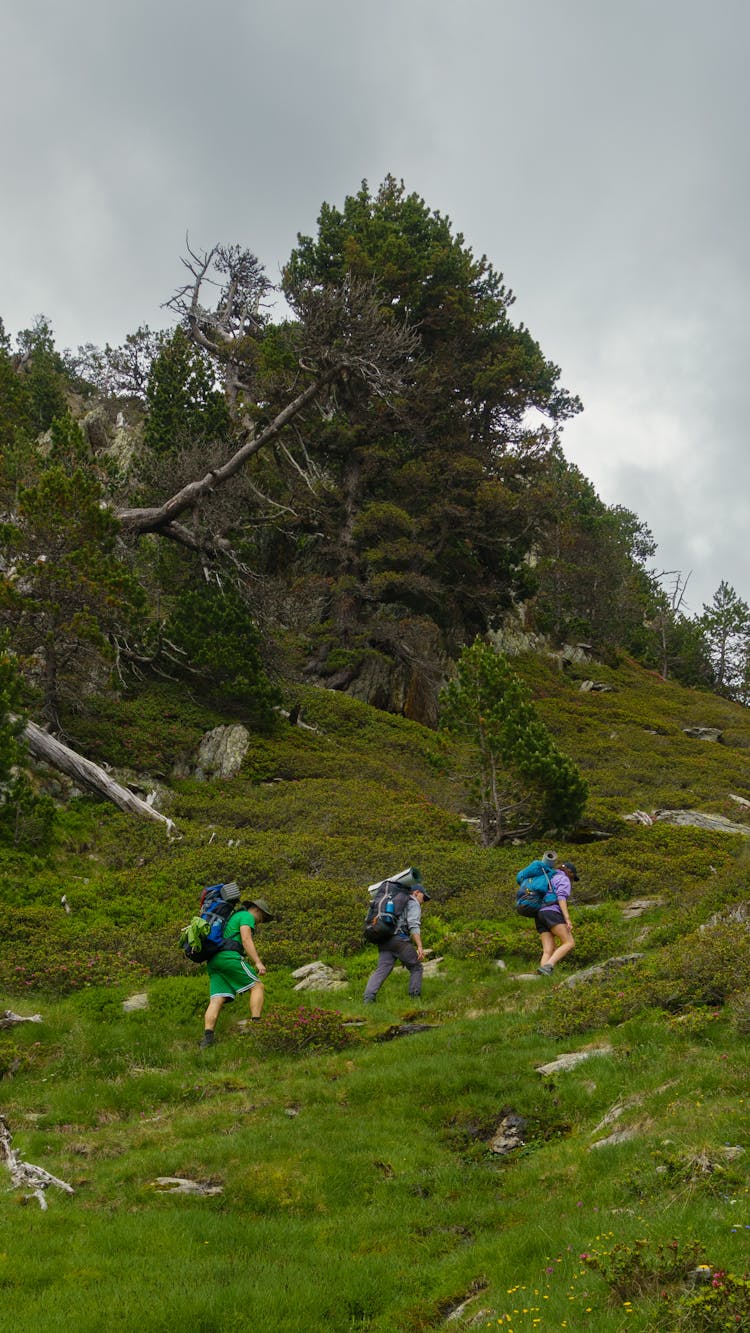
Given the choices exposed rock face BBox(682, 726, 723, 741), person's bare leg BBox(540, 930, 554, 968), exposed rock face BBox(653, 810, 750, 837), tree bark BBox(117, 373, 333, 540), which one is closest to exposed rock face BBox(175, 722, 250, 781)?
tree bark BBox(117, 373, 333, 540)

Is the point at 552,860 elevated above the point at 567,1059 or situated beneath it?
elevated above

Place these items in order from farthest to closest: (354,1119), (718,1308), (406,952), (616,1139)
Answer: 1. (406,952)
2. (354,1119)
3. (616,1139)
4. (718,1308)

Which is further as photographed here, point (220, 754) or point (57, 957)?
point (220, 754)

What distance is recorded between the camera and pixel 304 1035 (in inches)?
389

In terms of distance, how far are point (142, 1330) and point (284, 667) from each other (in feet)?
79.1

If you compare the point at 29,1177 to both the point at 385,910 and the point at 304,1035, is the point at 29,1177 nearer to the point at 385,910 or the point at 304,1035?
the point at 304,1035

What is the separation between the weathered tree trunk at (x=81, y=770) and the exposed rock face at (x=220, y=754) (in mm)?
3575

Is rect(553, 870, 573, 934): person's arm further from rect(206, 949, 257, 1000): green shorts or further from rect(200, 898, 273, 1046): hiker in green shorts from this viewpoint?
rect(206, 949, 257, 1000): green shorts

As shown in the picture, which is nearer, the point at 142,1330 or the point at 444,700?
the point at 142,1330

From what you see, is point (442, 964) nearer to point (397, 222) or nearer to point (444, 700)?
point (444, 700)

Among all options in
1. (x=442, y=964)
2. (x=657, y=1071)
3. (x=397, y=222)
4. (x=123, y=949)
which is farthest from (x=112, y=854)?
(x=397, y=222)

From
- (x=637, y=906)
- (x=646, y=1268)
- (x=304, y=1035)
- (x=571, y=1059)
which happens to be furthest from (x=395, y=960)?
(x=646, y=1268)

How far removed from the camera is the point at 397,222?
4091 cm

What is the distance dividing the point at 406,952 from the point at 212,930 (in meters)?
2.70
